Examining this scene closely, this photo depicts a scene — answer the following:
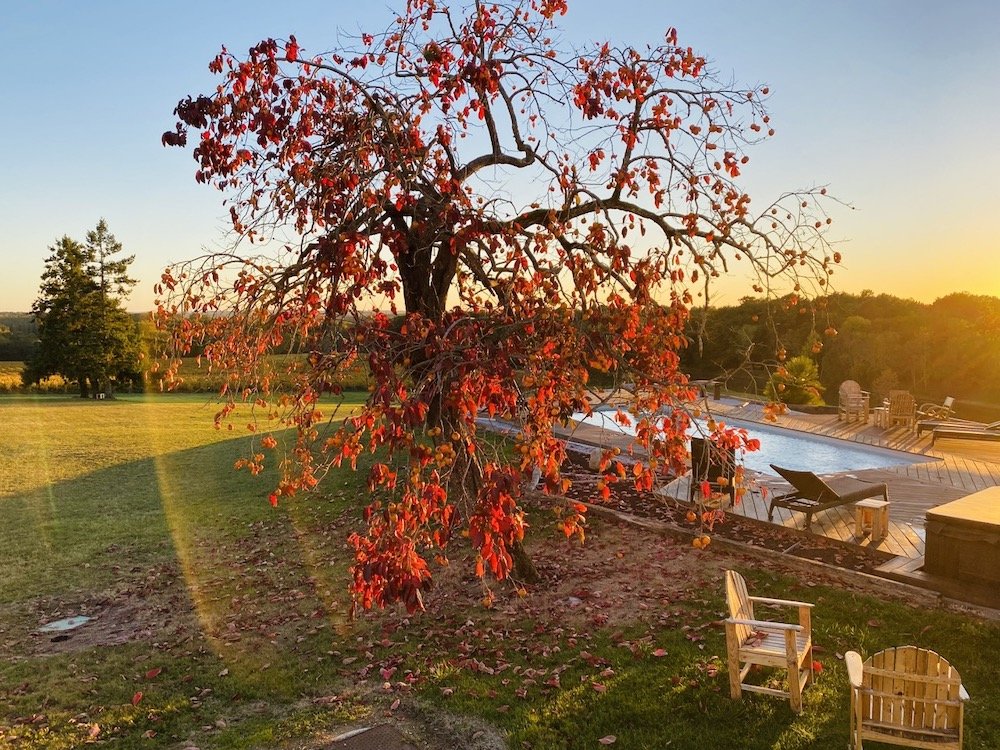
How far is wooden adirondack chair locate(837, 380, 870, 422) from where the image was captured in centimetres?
1652

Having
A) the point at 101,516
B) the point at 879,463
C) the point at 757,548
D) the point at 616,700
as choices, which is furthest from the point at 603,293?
the point at 101,516

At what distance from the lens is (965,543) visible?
6.19 m

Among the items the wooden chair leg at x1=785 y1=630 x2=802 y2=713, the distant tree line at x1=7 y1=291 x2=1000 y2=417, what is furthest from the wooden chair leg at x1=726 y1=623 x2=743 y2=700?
the distant tree line at x1=7 y1=291 x2=1000 y2=417

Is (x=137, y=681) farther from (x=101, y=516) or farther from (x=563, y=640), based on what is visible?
(x=101, y=516)

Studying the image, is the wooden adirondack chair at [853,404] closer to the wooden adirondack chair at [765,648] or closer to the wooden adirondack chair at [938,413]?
Result: the wooden adirondack chair at [938,413]

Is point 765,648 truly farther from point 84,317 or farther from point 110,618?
point 84,317

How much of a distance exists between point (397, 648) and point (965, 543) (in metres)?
5.04

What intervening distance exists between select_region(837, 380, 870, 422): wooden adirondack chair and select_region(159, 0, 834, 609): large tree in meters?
12.6

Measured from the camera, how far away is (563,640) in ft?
19.7

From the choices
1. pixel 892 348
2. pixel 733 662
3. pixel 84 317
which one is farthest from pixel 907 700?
pixel 84 317

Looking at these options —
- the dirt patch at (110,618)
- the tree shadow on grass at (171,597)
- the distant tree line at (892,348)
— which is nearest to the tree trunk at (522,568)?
→ the tree shadow on grass at (171,597)

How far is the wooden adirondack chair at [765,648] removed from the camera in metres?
4.49

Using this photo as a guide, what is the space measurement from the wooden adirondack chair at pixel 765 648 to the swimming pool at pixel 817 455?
249 inches

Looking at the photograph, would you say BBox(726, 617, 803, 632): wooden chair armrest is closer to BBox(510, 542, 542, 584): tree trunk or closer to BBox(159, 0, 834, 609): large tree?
BBox(159, 0, 834, 609): large tree
